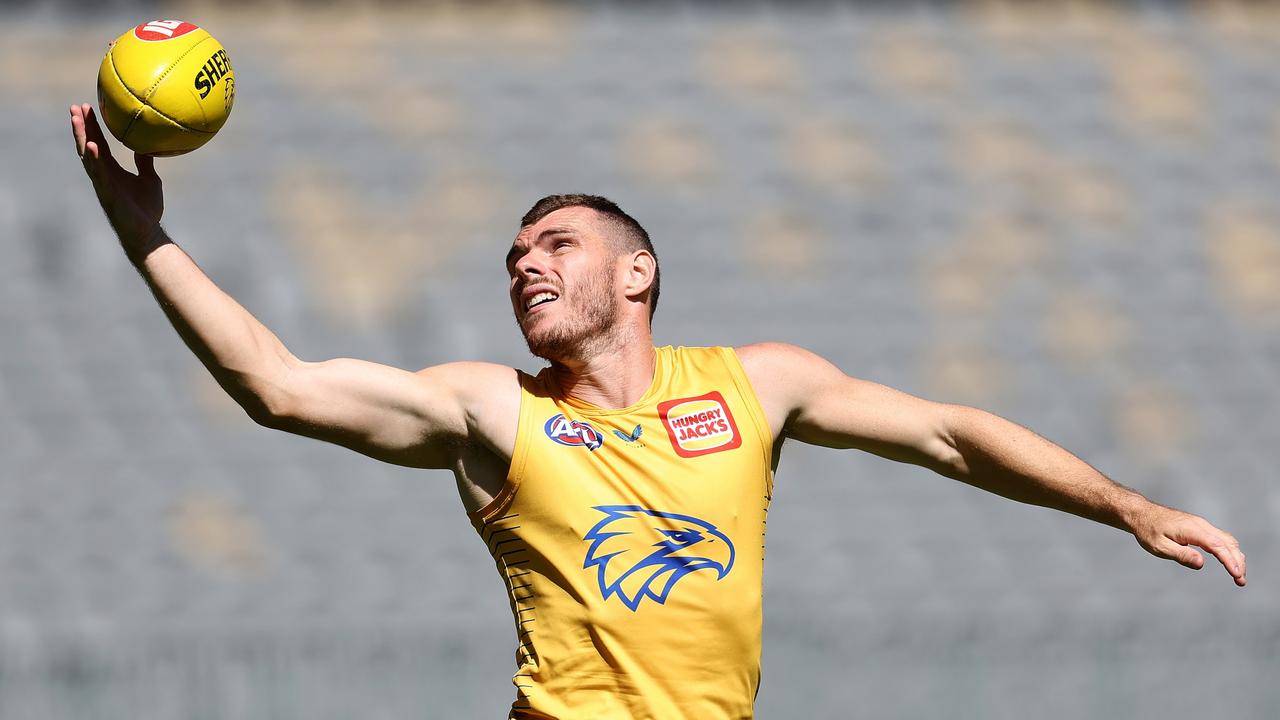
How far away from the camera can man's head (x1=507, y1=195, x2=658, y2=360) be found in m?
4.10

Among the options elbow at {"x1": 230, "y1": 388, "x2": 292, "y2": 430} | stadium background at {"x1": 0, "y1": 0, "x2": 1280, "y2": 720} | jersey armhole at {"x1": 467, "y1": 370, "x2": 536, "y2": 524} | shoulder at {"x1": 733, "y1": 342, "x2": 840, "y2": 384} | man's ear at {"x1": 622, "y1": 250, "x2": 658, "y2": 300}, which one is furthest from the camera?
stadium background at {"x1": 0, "y1": 0, "x2": 1280, "y2": 720}

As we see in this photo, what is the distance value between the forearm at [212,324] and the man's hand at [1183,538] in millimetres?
2195

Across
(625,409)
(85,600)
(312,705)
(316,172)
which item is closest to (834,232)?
(316,172)

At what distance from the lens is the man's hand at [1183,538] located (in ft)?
11.8

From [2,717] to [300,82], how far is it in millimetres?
4159

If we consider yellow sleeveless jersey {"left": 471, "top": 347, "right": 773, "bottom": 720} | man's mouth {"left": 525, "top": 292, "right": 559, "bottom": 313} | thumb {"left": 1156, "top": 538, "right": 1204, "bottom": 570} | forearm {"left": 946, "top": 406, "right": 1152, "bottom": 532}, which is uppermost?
man's mouth {"left": 525, "top": 292, "right": 559, "bottom": 313}

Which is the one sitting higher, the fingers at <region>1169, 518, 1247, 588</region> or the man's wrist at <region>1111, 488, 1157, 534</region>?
the man's wrist at <region>1111, 488, 1157, 534</region>

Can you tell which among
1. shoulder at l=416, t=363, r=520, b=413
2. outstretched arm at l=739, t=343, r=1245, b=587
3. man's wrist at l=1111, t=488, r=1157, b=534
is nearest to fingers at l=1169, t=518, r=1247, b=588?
man's wrist at l=1111, t=488, r=1157, b=534

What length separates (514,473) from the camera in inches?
151

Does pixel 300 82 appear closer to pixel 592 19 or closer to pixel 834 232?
pixel 592 19

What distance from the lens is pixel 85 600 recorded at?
27.3 ft

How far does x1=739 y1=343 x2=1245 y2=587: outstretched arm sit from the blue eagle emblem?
1.52 ft

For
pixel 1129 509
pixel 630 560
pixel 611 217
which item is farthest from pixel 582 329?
pixel 1129 509

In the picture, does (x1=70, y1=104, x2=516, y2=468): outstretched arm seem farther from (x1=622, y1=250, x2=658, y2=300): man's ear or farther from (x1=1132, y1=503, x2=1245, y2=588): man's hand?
(x1=1132, y1=503, x2=1245, y2=588): man's hand
